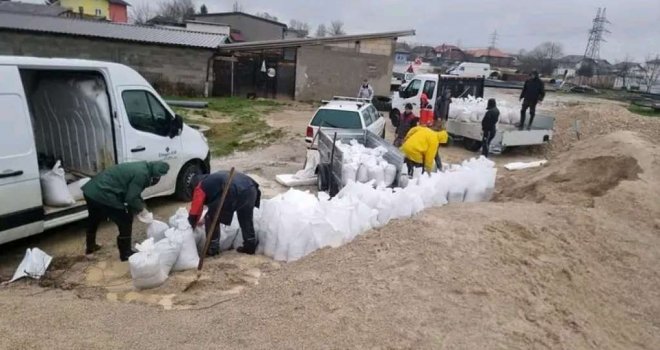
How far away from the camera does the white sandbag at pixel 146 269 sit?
4.43 m

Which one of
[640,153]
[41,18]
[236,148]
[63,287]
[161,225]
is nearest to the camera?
[63,287]

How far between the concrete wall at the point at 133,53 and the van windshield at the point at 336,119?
588 inches

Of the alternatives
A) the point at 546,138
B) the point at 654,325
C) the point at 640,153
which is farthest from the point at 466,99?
the point at 654,325

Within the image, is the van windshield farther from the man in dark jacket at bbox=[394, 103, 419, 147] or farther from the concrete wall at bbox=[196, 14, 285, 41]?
the concrete wall at bbox=[196, 14, 285, 41]

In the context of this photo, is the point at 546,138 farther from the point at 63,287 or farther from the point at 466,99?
the point at 63,287

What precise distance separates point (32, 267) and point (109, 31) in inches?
868

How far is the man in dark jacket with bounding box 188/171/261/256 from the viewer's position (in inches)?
206

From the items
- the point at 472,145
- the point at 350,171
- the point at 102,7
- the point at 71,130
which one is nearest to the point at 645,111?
the point at 472,145

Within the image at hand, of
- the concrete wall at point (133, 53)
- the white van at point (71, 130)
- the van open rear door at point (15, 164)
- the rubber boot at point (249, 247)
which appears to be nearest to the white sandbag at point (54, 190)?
the white van at point (71, 130)

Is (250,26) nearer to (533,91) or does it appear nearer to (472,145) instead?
(472,145)

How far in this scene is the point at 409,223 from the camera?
5512 mm

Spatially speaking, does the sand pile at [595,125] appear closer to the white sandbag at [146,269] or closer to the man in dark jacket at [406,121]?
the man in dark jacket at [406,121]

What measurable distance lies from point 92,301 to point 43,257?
1308 millimetres

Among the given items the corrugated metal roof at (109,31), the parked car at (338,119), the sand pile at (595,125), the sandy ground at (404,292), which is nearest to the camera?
the sandy ground at (404,292)
